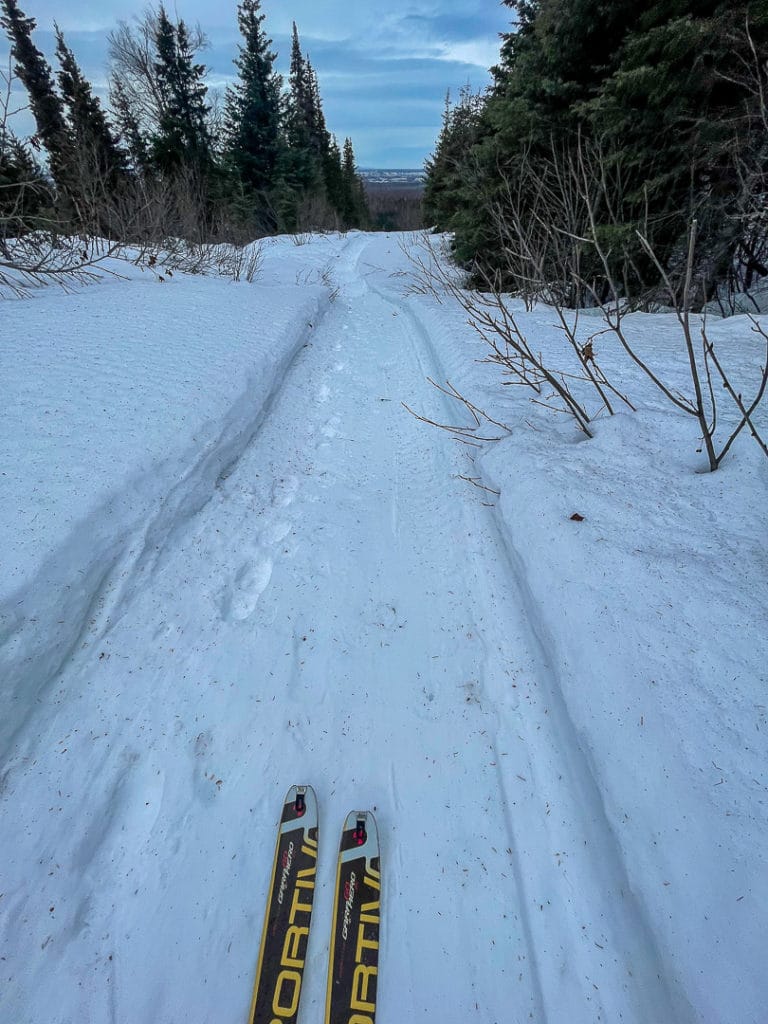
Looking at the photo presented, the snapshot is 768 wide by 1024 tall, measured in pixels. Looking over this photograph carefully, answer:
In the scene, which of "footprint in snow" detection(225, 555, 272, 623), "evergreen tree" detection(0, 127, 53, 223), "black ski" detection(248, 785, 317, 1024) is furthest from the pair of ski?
"evergreen tree" detection(0, 127, 53, 223)

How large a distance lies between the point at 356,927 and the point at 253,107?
89.1 feet

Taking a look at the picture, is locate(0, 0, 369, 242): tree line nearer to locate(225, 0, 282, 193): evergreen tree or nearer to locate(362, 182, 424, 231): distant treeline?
locate(225, 0, 282, 193): evergreen tree

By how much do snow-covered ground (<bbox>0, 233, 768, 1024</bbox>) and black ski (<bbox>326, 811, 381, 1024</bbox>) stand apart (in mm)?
48

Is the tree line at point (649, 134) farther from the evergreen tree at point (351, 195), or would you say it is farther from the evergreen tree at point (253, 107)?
the evergreen tree at point (351, 195)

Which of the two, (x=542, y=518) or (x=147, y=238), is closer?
(x=542, y=518)

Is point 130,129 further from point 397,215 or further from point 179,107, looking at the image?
point 397,215

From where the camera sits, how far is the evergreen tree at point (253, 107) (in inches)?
762

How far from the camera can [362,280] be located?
37.7 ft

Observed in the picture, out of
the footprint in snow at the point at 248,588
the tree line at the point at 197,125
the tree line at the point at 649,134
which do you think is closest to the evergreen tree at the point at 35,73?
the tree line at the point at 197,125

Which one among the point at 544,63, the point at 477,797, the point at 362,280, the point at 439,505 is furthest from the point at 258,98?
the point at 477,797

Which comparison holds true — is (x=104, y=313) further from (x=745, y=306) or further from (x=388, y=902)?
(x=745, y=306)

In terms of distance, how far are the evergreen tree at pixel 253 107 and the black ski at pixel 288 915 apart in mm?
24905

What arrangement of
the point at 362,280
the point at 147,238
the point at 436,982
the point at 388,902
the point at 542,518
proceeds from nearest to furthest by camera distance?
the point at 436,982 → the point at 388,902 → the point at 542,518 → the point at 147,238 → the point at 362,280

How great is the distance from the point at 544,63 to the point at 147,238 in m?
8.03
